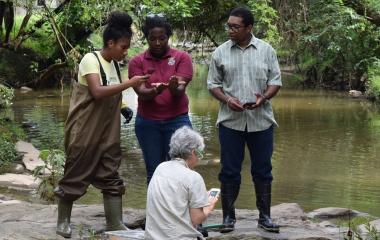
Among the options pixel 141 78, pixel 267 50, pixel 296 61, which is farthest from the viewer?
pixel 296 61

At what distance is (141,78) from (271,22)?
8767mm

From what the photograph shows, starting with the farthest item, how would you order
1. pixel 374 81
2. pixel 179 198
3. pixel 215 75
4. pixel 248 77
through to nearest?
pixel 374 81 < pixel 215 75 < pixel 248 77 < pixel 179 198

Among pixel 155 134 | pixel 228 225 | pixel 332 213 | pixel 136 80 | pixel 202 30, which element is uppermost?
pixel 202 30

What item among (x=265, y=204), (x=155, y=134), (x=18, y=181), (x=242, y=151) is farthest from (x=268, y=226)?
(x=18, y=181)

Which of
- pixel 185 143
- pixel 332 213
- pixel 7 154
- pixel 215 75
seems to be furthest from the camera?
pixel 7 154

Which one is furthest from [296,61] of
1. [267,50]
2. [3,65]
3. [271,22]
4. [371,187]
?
[267,50]

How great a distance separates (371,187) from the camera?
8.72m

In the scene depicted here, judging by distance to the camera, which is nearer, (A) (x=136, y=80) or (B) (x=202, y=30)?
(A) (x=136, y=80)

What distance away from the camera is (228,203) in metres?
5.02

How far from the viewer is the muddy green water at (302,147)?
322 inches

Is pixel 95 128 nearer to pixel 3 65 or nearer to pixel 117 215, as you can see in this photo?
pixel 117 215

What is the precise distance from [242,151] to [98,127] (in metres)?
1.13

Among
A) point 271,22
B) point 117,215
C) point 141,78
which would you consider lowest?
point 117,215

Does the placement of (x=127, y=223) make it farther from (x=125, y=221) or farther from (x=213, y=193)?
(x=213, y=193)
